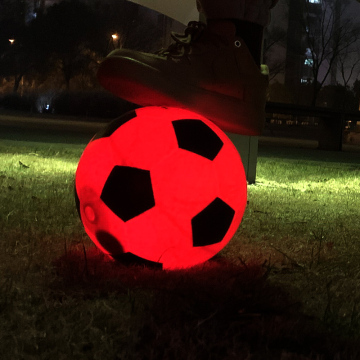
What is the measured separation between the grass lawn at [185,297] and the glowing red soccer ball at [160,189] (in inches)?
5.5

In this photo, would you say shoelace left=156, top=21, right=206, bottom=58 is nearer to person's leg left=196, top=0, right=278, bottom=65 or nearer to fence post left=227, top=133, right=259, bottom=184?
person's leg left=196, top=0, right=278, bottom=65

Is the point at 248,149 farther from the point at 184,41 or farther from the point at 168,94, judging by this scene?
the point at 168,94

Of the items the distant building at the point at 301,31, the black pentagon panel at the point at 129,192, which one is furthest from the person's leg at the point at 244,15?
the distant building at the point at 301,31

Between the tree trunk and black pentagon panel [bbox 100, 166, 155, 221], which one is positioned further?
the tree trunk

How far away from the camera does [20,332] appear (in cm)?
177

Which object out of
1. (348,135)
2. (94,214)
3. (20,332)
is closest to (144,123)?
(94,214)

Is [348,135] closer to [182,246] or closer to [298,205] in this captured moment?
[298,205]

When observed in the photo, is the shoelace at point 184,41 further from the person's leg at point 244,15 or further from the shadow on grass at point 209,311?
the shadow on grass at point 209,311

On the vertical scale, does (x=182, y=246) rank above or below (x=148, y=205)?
below

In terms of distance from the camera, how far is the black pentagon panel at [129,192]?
2348 mm

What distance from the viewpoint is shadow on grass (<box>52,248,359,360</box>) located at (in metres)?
1.67

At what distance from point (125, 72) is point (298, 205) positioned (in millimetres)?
2654

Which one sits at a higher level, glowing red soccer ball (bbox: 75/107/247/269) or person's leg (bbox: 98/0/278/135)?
person's leg (bbox: 98/0/278/135)

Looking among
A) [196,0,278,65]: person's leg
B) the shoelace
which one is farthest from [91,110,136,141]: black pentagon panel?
[196,0,278,65]: person's leg
